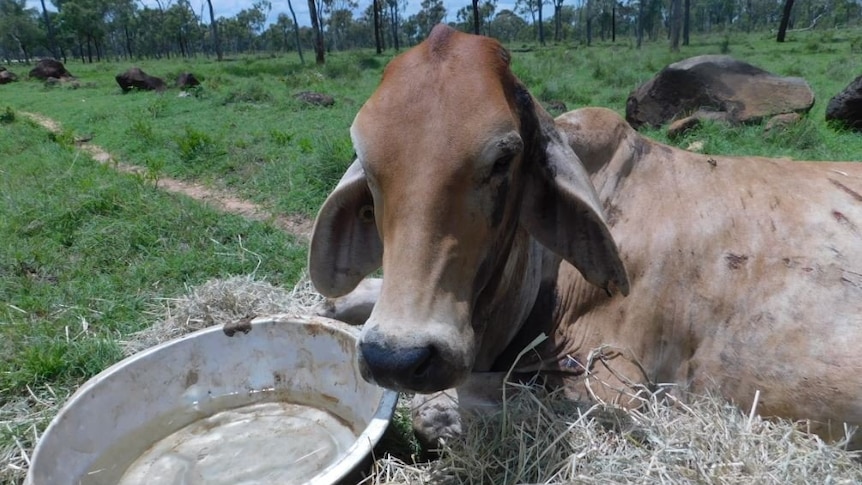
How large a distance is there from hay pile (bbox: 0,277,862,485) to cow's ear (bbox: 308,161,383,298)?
0.65 m

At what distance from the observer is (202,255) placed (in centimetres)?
456

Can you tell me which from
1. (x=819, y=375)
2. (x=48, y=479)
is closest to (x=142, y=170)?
(x=48, y=479)

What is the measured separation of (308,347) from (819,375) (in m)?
1.93

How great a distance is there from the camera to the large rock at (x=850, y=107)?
726 cm

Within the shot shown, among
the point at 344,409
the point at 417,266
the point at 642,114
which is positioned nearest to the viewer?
the point at 417,266

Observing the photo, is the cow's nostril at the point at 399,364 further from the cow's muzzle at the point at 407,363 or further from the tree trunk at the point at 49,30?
the tree trunk at the point at 49,30

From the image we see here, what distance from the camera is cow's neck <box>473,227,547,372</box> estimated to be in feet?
7.73

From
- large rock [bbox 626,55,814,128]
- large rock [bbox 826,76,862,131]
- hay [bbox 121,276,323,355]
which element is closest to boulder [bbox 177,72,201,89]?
large rock [bbox 626,55,814,128]

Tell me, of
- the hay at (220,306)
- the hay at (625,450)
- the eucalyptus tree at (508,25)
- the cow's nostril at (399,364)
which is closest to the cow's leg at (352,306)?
the hay at (220,306)

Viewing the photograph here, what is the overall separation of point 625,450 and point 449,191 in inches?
38.5

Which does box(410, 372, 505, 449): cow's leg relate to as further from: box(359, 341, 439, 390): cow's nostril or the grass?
the grass

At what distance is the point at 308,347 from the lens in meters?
2.98

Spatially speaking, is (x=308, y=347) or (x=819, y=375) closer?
(x=819, y=375)

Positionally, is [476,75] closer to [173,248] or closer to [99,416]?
[99,416]
